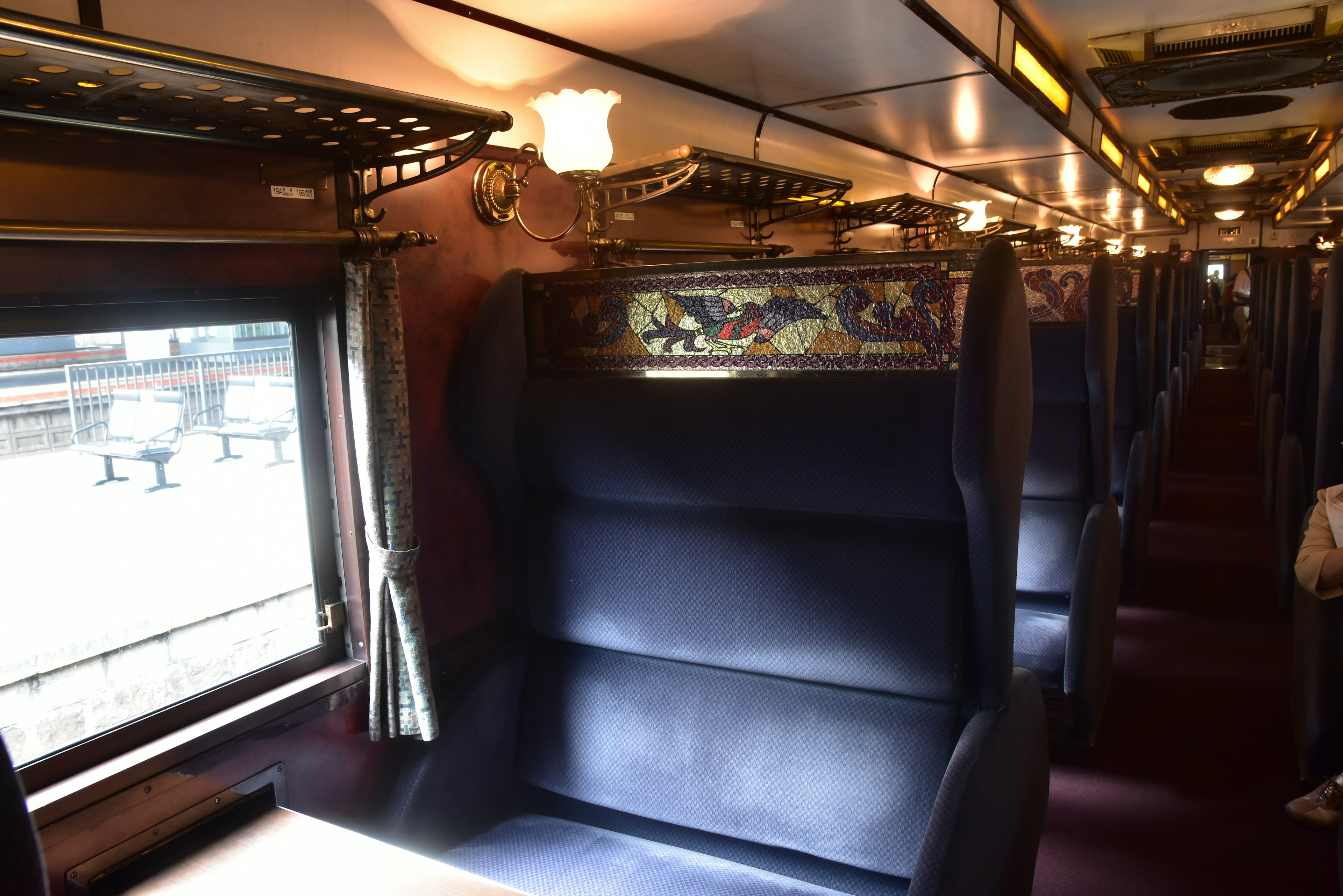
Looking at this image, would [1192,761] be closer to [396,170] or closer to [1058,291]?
[1058,291]

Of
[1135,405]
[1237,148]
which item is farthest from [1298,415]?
[1237,148]

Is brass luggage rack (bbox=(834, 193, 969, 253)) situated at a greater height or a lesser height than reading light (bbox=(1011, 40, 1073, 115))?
lesser

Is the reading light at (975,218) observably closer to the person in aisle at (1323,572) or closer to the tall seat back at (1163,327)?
the tall seat back at (1163,327)

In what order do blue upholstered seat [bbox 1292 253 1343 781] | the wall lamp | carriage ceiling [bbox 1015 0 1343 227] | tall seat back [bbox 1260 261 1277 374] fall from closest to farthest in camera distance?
1. the wall lamp
2. blue upholstered seat [bbox 1292 253 1343 781]
3. carriage ceiling [bbox 1015 0 1343 227]
4. tall seat back [bbox 1260 261 1277 374]

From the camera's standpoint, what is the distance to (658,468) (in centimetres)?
201

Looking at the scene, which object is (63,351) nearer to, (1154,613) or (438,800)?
(438,800)

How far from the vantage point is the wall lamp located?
239 cm

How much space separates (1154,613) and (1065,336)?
213cm

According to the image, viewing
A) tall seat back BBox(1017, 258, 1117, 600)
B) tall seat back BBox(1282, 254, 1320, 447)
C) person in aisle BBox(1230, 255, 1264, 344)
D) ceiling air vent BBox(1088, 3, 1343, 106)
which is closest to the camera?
tall seat back BBox(1017, 258, 1117, 600)

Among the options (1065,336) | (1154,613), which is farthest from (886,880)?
(1154,613)

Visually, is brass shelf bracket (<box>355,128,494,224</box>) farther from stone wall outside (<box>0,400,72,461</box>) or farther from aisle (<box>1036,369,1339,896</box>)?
aisle (<box>1036,369,1339,896</box>)

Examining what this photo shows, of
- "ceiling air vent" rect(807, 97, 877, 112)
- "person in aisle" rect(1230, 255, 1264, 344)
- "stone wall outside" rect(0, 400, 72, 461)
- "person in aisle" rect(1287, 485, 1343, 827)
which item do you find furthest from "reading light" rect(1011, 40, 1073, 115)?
"person in aisle" rect(1230, 255, 1264, 344)

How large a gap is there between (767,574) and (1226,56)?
4.15 metres

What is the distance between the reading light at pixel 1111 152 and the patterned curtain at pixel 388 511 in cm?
592
